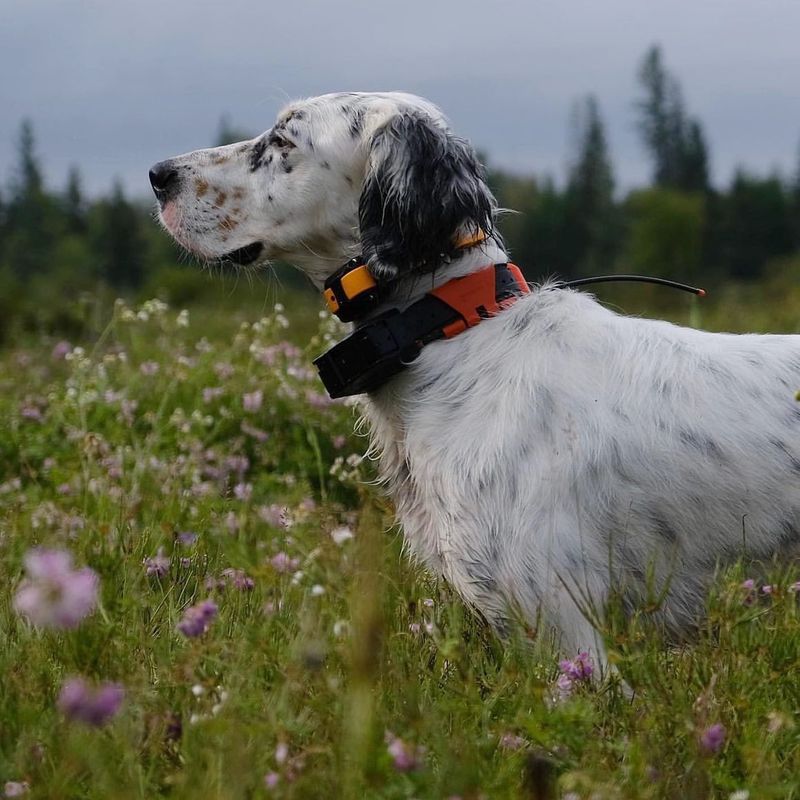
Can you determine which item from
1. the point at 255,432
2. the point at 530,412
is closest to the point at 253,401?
the point at 255,432

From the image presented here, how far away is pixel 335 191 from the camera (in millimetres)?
3529

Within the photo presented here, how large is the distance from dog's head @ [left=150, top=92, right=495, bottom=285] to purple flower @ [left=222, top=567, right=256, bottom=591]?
95 centimetres

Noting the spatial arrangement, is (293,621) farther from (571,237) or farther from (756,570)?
(571,237)

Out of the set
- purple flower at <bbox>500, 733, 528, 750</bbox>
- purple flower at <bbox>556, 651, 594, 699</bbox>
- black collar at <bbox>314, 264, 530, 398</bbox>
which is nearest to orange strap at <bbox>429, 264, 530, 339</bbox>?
black collar at <bbox>314, 264, 530, 398</bbox>

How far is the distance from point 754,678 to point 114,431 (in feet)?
12.0

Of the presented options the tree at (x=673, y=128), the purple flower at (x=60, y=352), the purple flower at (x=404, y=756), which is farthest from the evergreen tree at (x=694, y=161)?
the purple flower at (x=404, y=756)

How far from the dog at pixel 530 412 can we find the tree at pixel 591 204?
72335 millimetres

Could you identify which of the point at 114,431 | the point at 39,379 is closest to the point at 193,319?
the point at 39,379

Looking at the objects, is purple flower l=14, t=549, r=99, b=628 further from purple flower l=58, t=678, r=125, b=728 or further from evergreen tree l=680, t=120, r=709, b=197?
evergreen tree l=680, t=120, r=709, b=197

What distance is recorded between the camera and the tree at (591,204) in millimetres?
76375

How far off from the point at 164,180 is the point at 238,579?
1.38 meters

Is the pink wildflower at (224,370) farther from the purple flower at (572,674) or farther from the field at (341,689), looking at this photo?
the purple flower at (572,674)

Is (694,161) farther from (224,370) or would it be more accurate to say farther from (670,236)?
(224,370)

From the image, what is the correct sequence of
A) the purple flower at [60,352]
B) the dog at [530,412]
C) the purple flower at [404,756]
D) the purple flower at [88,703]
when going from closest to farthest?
the purple flower at [88,703] < the purple flower at [404,756] < the dog at [530,412] < the purple flower at [60,352]
